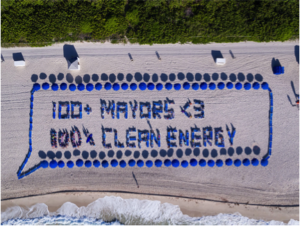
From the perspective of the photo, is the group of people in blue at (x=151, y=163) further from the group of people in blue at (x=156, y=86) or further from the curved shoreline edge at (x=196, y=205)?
the group of people in blue at (x=156, y=86)

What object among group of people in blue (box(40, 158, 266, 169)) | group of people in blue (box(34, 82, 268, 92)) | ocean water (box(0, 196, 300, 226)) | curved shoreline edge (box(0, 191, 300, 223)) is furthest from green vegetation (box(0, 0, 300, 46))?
ocean water (box(0, 196, 300, 226))

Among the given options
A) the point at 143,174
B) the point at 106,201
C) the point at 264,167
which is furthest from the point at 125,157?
the point at 264,167

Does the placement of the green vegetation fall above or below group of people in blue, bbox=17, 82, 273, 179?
above

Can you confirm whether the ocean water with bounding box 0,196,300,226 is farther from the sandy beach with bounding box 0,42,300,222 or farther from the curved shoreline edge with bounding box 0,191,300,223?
the sandy beach with bounding box 0,42,300,222

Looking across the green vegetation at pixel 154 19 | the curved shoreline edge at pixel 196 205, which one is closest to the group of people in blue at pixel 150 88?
the curved shoreline edge at pixel 196 205

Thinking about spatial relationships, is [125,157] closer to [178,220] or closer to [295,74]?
[178,220]

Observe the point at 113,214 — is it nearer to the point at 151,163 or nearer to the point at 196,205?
the point at 151,163

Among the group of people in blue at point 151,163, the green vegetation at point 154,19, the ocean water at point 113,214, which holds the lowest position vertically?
the ocean water at point 113,214
